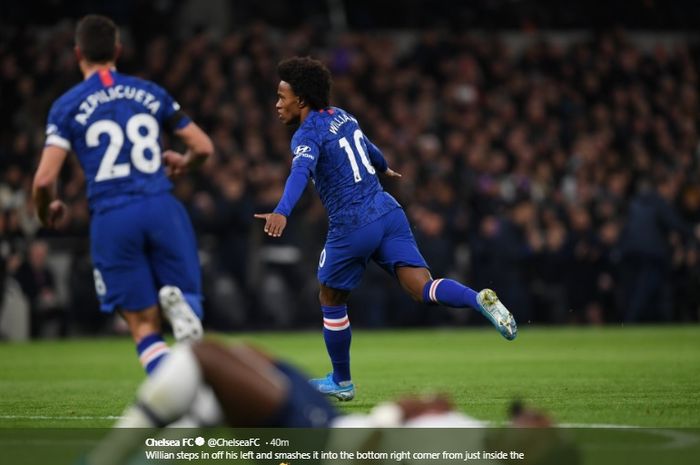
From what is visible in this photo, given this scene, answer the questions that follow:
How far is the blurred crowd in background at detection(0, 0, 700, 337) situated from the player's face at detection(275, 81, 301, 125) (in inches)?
422

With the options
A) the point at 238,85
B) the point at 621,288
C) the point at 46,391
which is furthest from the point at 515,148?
the point at 46,391

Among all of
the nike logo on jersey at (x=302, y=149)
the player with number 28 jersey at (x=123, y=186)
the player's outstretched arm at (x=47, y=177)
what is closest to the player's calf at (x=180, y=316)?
the player with number 28 jersey at (x=123, y=186)

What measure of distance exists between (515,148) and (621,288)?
11.2 feet

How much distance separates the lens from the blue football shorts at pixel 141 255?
7055 millimetres

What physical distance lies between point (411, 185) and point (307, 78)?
1297 cm

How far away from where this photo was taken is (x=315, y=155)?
887 centimetres

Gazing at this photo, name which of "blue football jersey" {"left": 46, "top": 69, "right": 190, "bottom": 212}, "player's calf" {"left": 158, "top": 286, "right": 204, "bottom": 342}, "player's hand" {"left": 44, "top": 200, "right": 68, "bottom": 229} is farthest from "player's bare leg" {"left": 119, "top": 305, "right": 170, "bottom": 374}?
"player's hand" {"left": 44, "top": 200, "right": 68, "bottom": 229}

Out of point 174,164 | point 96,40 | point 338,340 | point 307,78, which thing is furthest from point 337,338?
point 96,40

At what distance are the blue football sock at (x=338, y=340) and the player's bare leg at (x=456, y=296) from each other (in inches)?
22.0

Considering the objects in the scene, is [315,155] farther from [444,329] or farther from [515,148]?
[515,148]

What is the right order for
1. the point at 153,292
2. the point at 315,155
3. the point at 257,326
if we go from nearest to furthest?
the point at 153,292 < the point at 315,155 < the point at 257,326

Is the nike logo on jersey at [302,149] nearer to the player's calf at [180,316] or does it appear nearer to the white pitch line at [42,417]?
the white pitch line at [42,417]

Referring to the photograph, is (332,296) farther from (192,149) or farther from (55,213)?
(55,213)

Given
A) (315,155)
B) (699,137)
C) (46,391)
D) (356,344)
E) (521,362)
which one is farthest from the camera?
(699,137)
